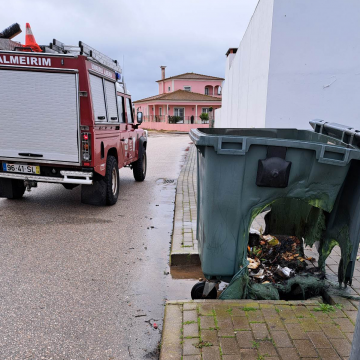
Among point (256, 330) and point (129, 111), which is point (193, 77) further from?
point (256, 330)

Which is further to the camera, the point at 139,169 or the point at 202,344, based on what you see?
the point at 139,169

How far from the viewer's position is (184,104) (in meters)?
44.5

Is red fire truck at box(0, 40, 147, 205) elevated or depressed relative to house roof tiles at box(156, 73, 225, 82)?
depressed

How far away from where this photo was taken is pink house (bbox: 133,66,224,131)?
42531 millimetres

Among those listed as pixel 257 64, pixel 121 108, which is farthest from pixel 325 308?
pixel 257 64

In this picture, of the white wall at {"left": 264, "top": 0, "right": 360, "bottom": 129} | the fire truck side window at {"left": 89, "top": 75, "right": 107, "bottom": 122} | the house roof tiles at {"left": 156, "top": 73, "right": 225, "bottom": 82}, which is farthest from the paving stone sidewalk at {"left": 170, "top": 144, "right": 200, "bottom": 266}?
the house roof tiles at {"left": 156, "top": 73, "right": 225, "bottom": 82}

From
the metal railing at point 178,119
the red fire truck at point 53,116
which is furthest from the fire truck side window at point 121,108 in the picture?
the metal railing at point 178,119

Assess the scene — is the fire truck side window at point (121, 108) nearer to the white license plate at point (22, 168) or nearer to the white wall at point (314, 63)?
the white license plate at point (22, 168)

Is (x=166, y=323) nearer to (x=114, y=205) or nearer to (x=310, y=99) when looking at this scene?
(x=114, y=205)

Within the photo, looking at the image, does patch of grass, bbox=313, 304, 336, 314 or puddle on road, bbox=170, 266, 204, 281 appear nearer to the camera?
patch of grass, bbox=313, 304, 336, 314

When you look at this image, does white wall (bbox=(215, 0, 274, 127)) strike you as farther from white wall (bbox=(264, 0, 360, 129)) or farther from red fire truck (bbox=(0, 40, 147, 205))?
red fire truck (bbox=(0, 40, 147, 205))

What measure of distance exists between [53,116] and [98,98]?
884mm

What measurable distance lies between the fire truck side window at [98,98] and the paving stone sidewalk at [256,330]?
4.02 meters

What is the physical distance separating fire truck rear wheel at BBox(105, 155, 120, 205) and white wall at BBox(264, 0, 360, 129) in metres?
3.30
